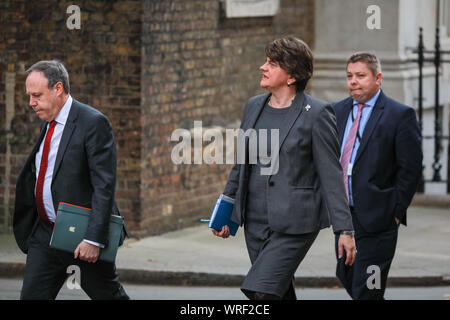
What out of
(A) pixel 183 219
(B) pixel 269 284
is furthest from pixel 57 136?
(A) pixel 183 219

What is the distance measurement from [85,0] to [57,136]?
5.04 metres

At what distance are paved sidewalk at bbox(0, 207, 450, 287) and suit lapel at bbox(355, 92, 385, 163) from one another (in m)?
2.70

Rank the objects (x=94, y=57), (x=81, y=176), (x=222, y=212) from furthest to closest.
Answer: (x=94, y=57)
(x=222, y=212)
(x=81, y=176)

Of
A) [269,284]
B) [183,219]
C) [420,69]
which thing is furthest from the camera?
[420,69]

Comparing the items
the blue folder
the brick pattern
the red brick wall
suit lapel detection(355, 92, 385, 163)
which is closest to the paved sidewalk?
the brick pattern

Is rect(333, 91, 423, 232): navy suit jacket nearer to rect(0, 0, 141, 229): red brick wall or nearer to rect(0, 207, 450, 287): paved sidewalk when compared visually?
rect(0, 207, 450, 287): paved sidewalk

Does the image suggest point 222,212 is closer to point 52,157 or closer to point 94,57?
point 52,157

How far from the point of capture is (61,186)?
602 centimetres

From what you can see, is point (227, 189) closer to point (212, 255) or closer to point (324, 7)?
point (212, 255)

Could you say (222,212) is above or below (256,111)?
below

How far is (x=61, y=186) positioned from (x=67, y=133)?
29cm

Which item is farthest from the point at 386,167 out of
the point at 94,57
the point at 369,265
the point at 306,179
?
the point at 94,57

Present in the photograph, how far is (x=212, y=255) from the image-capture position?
10.4 m

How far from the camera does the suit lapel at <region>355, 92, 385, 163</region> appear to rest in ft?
23.2
